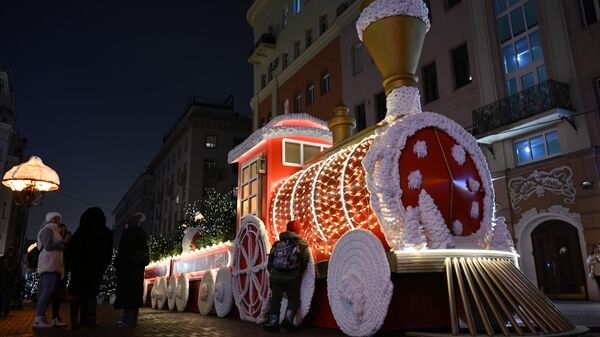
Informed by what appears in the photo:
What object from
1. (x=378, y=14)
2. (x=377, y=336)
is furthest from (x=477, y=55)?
(x=377, y=336)

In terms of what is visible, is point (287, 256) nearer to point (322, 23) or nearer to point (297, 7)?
point (322, 23)

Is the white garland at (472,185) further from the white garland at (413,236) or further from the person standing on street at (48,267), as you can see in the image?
the person standing on street at (48,267)

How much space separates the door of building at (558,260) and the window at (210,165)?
29522mm

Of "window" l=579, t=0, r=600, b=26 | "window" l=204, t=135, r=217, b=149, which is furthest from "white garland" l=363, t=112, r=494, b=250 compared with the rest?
"window" l=204, t=135, r=217, b=149

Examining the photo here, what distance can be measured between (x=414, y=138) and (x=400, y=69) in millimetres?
1184

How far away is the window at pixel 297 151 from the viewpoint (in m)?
7.02

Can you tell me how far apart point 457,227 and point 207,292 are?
5.52 m

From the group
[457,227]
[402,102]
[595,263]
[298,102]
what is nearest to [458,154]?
[457,227]

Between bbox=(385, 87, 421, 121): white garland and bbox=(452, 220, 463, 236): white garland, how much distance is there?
133 centimetres

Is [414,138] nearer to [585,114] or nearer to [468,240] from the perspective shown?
[468,240]

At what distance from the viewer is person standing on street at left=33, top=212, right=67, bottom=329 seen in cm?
623

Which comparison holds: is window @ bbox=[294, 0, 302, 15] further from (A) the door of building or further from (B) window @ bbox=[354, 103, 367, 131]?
(A) the door of building

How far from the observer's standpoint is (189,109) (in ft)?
136

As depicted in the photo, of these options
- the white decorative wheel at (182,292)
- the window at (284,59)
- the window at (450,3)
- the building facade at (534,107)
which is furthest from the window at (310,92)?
the white decorative wheel at (182,292)
